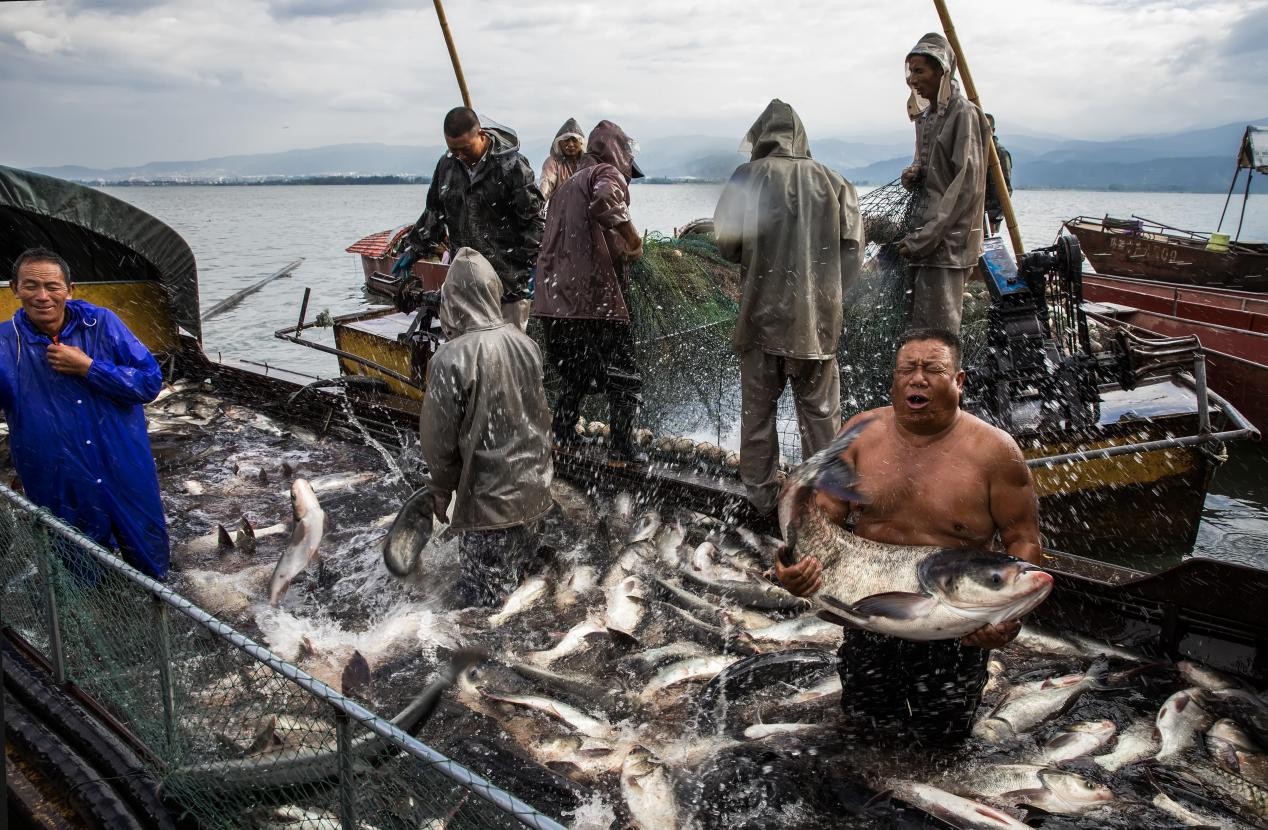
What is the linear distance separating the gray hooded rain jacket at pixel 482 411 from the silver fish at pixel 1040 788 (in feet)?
9.43

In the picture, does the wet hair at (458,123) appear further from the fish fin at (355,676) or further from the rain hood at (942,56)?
the fish fin at (355,676)

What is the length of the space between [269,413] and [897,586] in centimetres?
802

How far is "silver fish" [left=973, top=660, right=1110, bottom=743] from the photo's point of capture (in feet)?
13.2

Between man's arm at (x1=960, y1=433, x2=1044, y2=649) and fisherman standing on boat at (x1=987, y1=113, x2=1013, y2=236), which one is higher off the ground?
fisherman standing on boat at (x1=987, y1=113, x2=1013, y2=236)

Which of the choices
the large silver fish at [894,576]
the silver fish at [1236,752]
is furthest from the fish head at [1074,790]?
the large silver fish at [894,576]

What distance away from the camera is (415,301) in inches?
304

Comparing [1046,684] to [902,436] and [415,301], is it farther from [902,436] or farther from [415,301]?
[415,301]

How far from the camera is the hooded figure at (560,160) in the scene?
8.32 meters

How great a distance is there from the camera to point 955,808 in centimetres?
341

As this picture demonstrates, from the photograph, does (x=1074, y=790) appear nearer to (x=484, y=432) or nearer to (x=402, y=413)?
(x=484, y=432)

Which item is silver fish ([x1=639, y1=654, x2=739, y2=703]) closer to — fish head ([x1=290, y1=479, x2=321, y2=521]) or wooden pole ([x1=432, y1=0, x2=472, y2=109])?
fish head ([x1=290, y1=479, x2=321, y2=521])

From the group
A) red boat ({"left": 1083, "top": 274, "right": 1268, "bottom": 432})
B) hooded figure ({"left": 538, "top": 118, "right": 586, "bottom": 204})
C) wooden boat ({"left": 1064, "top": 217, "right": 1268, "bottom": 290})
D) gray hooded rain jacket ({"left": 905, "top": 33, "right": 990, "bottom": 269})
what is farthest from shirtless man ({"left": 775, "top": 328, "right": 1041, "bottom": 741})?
wooden boat ({"left": 1064, "top": 217, "right": 1268, "bottom": 290})

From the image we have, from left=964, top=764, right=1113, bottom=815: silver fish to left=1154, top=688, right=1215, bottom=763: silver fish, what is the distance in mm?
499

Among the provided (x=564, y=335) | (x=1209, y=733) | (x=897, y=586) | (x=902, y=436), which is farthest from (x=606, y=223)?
(x=1209, y=733)
